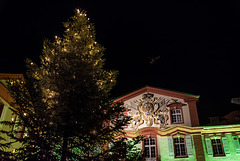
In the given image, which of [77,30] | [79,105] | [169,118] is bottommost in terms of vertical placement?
[79,105]

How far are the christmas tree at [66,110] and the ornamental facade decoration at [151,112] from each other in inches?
450

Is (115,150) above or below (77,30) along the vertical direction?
below

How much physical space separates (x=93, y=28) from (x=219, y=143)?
1611cm

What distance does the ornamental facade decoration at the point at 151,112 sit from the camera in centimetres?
2052

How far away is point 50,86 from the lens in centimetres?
947

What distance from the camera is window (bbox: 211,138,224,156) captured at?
58.5ft

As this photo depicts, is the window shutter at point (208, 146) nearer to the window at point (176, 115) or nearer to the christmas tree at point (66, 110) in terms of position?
Answer: the window at point (176, 115)

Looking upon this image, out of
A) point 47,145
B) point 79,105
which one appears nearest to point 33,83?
point 79,105

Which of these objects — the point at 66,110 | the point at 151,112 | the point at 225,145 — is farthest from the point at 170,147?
the point at 66,110

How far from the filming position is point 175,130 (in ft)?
62.4

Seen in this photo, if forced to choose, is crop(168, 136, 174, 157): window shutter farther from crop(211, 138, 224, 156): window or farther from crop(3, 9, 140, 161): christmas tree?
crop(3, 9, 140, 161): christmas tree

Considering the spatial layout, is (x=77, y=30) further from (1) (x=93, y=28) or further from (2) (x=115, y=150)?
(2) (x=115, y=150)

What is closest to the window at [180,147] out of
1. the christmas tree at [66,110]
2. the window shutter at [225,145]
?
the window shutter at [225,145]

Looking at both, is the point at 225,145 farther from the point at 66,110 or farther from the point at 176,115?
the point at 66,110
